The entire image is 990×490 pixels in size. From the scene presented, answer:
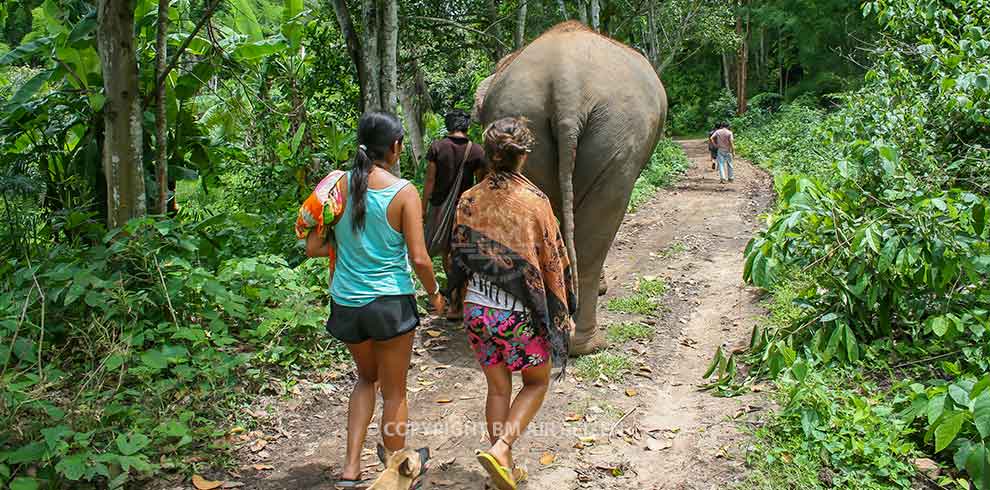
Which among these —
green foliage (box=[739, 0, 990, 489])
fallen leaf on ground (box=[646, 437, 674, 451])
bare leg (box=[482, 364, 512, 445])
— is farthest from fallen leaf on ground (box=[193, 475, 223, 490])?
green foliage (box=[739, 0, 990, 489])

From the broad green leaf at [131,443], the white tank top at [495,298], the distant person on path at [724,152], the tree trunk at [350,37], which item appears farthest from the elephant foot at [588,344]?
the distant person on path at [724,152]

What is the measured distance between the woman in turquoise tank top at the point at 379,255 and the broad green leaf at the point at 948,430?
2.40m

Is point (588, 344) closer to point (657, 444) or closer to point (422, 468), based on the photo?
point (657, 444)

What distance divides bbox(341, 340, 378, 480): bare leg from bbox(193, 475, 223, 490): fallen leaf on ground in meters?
0.78

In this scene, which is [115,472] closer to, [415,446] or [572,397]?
[415,446]

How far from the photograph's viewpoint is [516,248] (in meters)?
3.38

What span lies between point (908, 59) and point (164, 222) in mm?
7173

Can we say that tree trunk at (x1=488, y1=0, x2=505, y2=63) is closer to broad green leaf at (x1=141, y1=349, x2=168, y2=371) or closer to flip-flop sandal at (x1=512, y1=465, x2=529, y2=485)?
broad green leaf at (x1=141, y1=349, x2=168, y2=371)

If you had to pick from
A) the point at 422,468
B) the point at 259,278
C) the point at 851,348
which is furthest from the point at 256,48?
the point at 851,348

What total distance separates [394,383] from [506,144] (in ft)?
4.07

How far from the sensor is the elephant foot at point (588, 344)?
5285 mm

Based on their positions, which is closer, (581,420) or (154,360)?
(154,360)

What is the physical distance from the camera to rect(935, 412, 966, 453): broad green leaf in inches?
134

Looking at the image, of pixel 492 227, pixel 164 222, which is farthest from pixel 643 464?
pixel 164 222
